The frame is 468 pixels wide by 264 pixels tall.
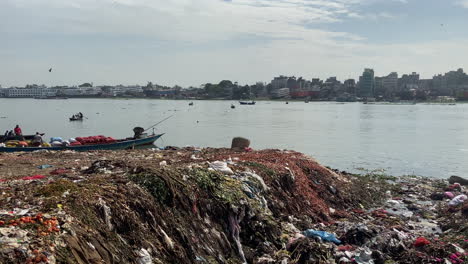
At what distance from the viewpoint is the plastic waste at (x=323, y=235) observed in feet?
26.0

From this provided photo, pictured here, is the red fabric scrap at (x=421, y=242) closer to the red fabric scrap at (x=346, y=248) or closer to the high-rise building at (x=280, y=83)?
the red fabric scrap at (x=346, y=248)

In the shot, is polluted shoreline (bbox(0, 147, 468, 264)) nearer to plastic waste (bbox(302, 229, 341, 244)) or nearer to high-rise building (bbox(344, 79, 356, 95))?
plastic waste (bbox(302, 229, 341, 244))

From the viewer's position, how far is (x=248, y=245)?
24.1 feet

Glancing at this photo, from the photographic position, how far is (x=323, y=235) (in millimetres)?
8031

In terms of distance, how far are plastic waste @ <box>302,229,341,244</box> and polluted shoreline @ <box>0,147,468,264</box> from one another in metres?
0.02

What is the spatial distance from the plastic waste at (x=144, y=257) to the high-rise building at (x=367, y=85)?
16402 cm

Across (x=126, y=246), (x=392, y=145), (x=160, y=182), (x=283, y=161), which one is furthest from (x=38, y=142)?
(x=392, y=145)

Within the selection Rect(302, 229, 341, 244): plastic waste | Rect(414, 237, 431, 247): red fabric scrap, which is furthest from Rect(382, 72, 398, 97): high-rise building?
Rect(302, 229, 341, 244): plastic waste

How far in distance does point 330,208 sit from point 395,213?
215 cm

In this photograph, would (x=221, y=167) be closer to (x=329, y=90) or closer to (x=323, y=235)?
(x=323, y=235)

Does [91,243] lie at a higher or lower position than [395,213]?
higher

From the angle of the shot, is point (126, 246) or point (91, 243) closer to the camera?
point (91, 243)

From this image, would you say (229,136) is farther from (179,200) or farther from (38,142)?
(179,200)

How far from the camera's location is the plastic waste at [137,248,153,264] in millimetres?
5344
